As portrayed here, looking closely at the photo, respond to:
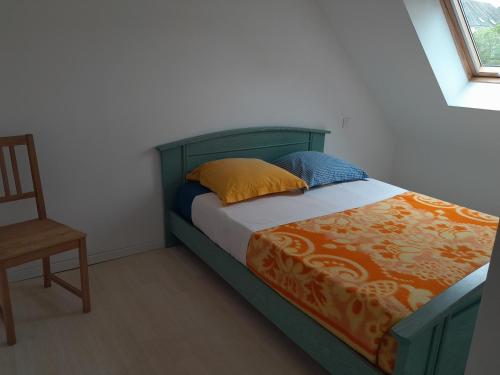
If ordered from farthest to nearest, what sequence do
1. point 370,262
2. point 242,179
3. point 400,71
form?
point 400,71 < point 242,179 < point 370,262

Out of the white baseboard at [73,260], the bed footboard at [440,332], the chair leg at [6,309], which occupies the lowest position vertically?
the white baseboard at [73,260]

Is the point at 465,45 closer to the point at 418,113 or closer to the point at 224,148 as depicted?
the point at 418,113

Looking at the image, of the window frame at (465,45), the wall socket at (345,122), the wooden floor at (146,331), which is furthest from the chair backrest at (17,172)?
the window frame at (465,45)

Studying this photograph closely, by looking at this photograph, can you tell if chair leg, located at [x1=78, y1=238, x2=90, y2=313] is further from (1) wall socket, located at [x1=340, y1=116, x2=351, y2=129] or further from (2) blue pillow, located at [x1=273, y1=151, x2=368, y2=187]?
(1) wall socket, located at [x1=340, y1=116, x2=351, y2=129]

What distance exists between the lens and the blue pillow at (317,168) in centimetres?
288

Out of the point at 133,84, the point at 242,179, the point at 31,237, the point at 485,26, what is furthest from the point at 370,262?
the point at 485,26

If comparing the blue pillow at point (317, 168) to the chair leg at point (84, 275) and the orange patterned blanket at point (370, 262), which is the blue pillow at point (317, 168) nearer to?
the orange patterned blanket at point (370, 262)

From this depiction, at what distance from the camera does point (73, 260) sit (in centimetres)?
261

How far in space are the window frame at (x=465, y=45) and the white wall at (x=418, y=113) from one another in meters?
0.10

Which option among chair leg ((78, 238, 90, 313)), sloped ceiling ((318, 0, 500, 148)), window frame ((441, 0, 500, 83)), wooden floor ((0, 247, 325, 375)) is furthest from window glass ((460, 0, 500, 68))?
chair leg ((78, 238, 90, 313))

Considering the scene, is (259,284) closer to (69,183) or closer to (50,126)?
(69,183)

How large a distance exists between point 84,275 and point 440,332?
5.43 feet

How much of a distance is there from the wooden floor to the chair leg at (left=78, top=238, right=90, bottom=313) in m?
0.06

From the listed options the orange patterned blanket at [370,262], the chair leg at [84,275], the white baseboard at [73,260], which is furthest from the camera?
the white baseboard at [73,260]
